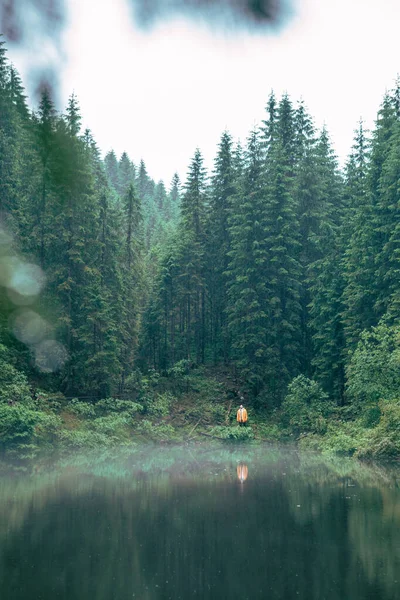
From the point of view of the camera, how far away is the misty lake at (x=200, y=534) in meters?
8.61

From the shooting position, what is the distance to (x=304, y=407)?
3319 centimetres

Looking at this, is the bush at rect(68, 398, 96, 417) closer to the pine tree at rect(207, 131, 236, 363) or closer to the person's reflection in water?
the person's reflection in water

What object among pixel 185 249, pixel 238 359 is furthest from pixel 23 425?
pixel 185 249

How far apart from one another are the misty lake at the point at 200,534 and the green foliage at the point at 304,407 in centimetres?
1173

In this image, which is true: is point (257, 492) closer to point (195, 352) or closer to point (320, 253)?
point (320, 253)

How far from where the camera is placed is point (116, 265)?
38.9 m

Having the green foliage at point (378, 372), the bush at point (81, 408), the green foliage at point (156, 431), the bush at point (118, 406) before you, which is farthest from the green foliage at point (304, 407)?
the bush at point (81, 408)

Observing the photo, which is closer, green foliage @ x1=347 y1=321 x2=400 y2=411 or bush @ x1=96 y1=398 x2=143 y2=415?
green foliage @ x1=347 y1=321 x2=400 y2=411

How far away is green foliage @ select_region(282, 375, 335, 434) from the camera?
32.8 meters

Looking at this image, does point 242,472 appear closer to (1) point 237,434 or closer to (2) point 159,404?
(1) point 237,434

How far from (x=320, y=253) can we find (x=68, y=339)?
737 inches

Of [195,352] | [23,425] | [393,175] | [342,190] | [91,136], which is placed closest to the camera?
[23,425]

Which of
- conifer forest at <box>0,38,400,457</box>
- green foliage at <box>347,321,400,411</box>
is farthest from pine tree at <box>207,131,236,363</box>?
green foliage at <box>347,321,400,411</box>

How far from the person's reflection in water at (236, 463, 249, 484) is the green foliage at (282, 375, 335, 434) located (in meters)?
10.1
